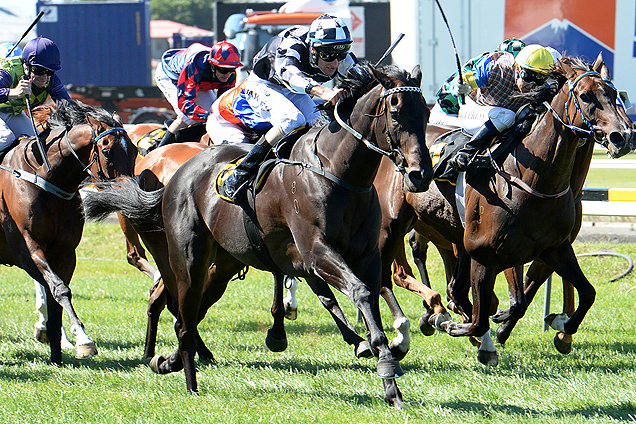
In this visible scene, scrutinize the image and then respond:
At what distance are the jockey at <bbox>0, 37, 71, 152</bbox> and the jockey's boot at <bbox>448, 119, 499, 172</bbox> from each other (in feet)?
10.8

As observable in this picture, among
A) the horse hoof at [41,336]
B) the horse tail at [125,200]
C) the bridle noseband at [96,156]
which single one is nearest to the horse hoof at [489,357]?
the horse tail at [125,200]

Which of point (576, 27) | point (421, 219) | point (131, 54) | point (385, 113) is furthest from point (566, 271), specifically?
point (131, 54)

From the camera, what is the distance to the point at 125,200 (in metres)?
5.88

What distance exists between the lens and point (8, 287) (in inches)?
398

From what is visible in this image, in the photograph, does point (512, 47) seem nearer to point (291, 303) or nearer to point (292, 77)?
point (292, 77)

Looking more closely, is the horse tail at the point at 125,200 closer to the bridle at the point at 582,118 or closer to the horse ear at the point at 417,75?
the horse ear at the point at 417,75

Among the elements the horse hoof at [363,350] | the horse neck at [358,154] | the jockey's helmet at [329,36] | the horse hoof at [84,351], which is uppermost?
the jockey's helmet at [329,36]

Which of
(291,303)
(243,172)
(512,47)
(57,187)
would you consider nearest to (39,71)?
(57,187)

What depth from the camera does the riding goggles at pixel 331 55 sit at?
5078mm

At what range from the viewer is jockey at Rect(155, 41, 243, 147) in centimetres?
755

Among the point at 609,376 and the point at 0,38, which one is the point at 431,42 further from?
the point at 0,38

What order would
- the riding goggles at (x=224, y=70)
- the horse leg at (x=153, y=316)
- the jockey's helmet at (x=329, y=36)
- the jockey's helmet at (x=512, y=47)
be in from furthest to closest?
1. the riding goggles at (x=224, y=70)
2. the jockey's helmet at (x=512, y=47)
3. the horse leg at (x=153, y=316)
4. the jockey's helmet at (x=329, y=36)

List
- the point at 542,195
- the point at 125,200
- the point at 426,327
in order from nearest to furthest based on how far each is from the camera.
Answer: the point at 542,195, the point at 125,200, the point at 426,327

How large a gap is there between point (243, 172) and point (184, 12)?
227ft
